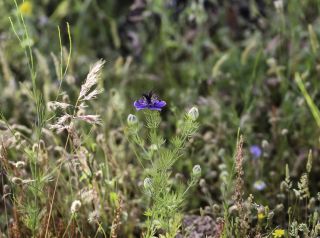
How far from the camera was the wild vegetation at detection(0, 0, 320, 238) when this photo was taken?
6.10 ft

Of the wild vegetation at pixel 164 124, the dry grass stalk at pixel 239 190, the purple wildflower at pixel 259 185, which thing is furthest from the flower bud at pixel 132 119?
the purple wildflower at pixel 259 185

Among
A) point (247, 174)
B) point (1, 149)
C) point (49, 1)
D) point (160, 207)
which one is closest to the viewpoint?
point (160, 207)

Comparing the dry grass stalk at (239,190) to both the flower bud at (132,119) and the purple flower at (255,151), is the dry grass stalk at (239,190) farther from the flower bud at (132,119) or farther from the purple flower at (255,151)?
the purple flower at (255,151)

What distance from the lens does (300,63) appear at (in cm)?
333

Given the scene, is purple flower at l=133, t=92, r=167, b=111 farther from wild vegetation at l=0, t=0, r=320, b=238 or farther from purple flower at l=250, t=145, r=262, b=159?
purple flower at l=250, t=145, r=262, b=159

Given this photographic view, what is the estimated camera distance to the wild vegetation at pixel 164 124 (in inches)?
73.2

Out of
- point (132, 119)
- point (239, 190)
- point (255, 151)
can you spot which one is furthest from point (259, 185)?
point (132, 119)

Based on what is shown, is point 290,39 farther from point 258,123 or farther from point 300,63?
point 258,123

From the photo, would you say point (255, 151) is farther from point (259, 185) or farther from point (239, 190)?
point (239, 190)

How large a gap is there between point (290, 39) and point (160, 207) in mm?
1761

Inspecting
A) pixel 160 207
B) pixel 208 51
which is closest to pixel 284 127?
pixel 208 51

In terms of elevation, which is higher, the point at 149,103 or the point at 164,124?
the point at 149,103

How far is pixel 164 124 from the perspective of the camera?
300 cm

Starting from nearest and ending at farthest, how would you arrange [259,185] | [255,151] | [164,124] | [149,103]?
1. [149,103]
2. [259,185]
3. [255,151]
4. [164,124]
